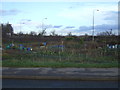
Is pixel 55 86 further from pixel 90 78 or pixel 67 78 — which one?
pixel 90 78

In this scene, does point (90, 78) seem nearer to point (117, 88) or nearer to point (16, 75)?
point (117, 88)

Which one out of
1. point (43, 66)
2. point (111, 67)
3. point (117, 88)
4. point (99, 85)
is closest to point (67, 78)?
point (99, 85)

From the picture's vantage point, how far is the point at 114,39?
100ft

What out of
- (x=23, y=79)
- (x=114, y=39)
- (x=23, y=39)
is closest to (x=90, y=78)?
(x=23, y=79)

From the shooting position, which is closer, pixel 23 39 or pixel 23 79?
pixel 23 79

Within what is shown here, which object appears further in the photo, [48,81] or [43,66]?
[43,66]

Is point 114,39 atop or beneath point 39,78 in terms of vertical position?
atop

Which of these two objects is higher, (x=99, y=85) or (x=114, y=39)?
(x=114, y=39)

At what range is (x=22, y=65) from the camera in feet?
37.0

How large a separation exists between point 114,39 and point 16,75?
2471 cm

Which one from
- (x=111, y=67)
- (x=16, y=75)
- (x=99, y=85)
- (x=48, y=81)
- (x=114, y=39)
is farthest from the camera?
(x=114, y=39)

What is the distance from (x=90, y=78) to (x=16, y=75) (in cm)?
351

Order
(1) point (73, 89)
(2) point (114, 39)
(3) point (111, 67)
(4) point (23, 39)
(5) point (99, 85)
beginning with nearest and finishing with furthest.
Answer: (1) point (73, 89), (5) point (99, 85), (3) point (111, 67), (2) point (114, 39), (4) point (23, 39)

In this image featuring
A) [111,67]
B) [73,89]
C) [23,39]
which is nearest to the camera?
Result: [73,89]
